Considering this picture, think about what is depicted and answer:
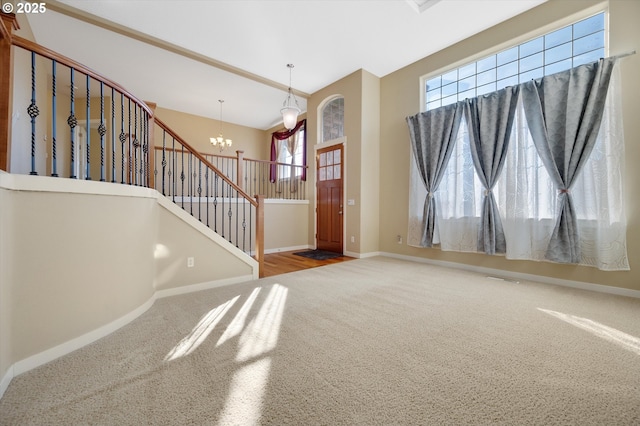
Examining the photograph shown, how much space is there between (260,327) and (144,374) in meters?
0.83

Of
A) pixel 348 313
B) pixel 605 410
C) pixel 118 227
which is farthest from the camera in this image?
pixel 348 313

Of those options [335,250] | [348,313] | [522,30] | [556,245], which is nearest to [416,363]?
[348,313]

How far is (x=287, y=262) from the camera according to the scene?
484 cm

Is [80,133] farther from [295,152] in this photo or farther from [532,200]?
[532,200]

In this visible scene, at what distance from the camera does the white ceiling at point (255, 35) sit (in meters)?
3.57

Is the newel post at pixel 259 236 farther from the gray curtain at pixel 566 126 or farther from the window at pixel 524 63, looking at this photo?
the gray curtain at pixel 566 126

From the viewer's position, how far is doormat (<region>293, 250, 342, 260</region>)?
5.29m

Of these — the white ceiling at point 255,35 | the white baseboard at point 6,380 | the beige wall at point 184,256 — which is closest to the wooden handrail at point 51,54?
the beige wall at point 184,256

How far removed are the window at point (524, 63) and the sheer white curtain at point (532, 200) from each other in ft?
1.92

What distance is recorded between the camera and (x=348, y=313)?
2.45 meters

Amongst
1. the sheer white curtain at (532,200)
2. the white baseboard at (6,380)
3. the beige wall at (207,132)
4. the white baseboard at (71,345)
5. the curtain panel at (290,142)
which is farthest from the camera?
the beige wall at (207,132)

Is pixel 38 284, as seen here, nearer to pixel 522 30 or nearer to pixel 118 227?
pixel 118 227

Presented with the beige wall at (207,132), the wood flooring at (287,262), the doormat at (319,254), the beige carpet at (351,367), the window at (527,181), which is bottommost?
the beige carpet at (351,367)

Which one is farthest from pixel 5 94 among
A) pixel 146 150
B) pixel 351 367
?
pixel 351 367
